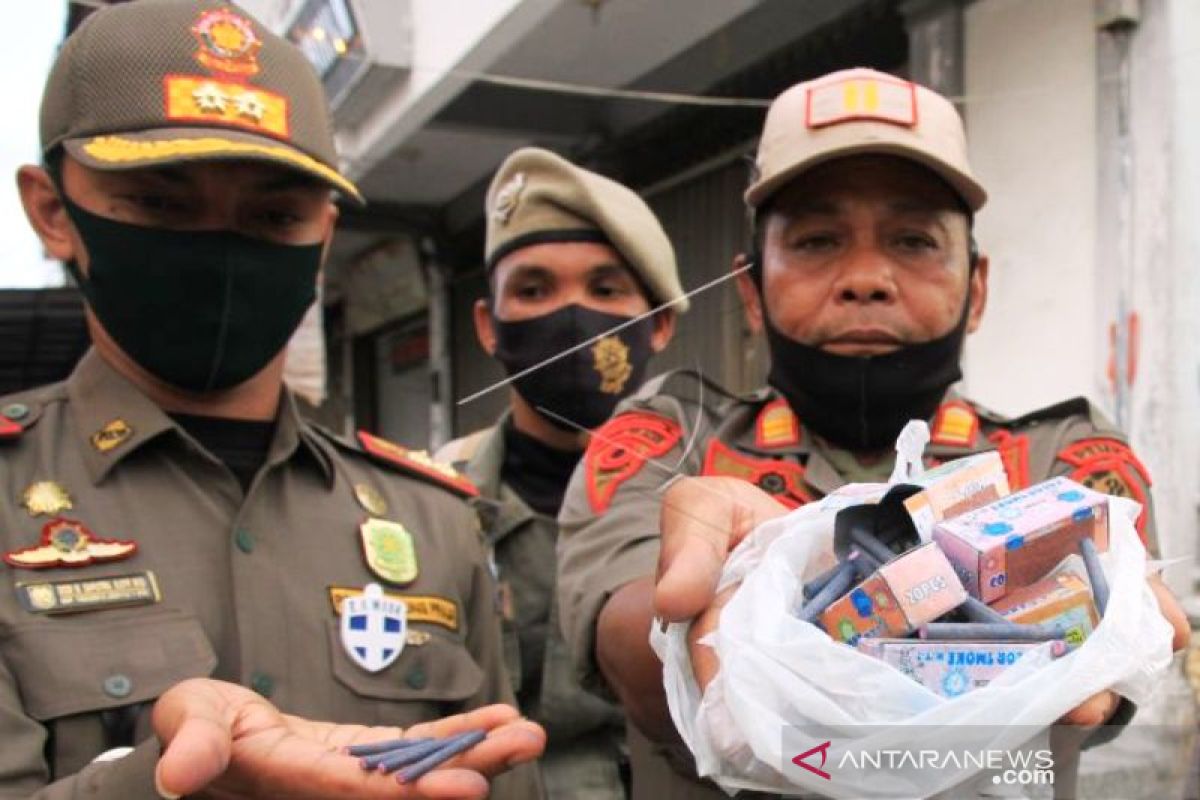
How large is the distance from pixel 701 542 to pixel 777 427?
0.41m

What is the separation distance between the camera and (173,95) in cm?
147

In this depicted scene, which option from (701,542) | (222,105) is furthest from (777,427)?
(222,105)

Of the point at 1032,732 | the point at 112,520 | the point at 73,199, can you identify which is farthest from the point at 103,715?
the point at 1032,732

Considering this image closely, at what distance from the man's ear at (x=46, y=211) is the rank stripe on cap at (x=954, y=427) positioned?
4.05 ft

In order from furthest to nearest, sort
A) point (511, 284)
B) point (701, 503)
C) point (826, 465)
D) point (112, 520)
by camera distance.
→ point (511, 284), point (112, 520), point (826, 465), point (701, 503)

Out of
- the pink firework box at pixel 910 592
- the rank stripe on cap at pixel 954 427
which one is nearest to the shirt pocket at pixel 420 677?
the rank stripe on cap at pixel 954 427

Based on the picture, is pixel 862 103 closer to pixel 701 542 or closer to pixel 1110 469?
pixel 1110 469

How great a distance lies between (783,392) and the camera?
1.36 m

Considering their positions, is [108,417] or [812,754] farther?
[108,417]

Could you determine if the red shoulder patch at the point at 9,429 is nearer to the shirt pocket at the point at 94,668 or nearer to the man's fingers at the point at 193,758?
the shirt pocket at the point at 94,668

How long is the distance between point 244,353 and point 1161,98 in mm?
1433

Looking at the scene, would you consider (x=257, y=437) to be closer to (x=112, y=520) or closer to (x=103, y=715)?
(x=112, y=520)

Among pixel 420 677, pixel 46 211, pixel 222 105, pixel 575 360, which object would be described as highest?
pixel 222 105

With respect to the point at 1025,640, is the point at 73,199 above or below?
above
